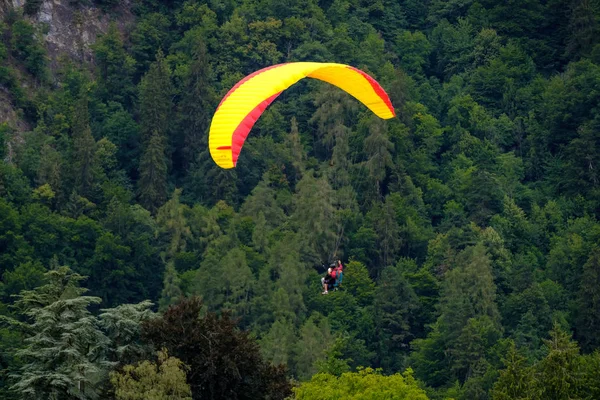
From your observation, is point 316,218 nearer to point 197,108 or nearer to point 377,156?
point 377,156

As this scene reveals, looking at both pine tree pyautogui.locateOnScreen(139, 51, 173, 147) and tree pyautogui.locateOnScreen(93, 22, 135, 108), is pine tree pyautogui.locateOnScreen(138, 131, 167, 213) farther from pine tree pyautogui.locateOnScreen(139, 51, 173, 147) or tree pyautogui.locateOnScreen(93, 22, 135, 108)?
tree pyautogui.locateOnScreen(93, 22, 135, 108)

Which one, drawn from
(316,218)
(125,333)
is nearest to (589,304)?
(316,218)

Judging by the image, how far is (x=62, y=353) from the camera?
5397cm

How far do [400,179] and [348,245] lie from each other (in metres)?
4.78

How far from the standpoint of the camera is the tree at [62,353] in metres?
53.0

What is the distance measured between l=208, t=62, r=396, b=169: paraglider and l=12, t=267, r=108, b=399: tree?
6.37m

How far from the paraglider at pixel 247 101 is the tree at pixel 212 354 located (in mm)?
4940

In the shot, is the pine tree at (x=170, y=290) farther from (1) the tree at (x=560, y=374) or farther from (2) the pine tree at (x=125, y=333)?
(2) the pine tree at (x=125, y=333)

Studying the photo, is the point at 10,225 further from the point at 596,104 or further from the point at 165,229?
the point at 596,104

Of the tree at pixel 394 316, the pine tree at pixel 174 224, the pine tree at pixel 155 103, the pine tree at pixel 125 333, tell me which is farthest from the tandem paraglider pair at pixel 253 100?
the pine tree at pixel 155 103

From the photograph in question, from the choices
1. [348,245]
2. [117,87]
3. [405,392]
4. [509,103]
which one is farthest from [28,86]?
[405,392]

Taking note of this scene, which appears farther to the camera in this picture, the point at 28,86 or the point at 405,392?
the point at 28,86

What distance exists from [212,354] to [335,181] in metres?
42.3

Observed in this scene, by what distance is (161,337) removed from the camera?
54.1 meters
